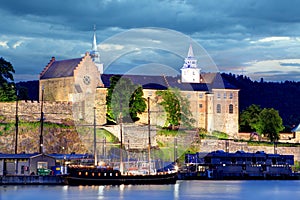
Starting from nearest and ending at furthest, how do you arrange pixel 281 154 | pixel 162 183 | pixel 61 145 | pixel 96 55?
pixel 162 183 < pixel 61 145 < pixel 281 154 < pixel 96 55

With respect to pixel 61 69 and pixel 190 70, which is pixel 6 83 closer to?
pixel 61 69

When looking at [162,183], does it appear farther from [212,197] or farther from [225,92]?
[225,92]

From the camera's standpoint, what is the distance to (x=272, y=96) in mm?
183250

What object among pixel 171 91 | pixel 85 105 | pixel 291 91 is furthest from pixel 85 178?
pixel 291 91

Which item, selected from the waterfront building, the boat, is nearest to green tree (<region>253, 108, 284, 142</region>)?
the boat

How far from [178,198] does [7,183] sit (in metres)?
14.1

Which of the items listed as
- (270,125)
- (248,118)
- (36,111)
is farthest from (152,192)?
(248,118)

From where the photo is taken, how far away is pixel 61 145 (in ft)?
272

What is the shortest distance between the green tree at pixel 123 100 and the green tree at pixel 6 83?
987 cm

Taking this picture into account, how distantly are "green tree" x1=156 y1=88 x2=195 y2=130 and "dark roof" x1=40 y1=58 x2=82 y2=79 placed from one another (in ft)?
33.1

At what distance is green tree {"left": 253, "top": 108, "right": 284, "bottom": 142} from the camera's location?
346 feet

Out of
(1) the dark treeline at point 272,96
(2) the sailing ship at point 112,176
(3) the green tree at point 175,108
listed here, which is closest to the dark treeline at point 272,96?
(1) the dark treeline at point 272,96

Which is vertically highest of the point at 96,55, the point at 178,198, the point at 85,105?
the point at 96,55

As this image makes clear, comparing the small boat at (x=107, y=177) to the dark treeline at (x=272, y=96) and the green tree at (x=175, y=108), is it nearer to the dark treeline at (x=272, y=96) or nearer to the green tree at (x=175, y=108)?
the green tree at (x=175, y=108)
